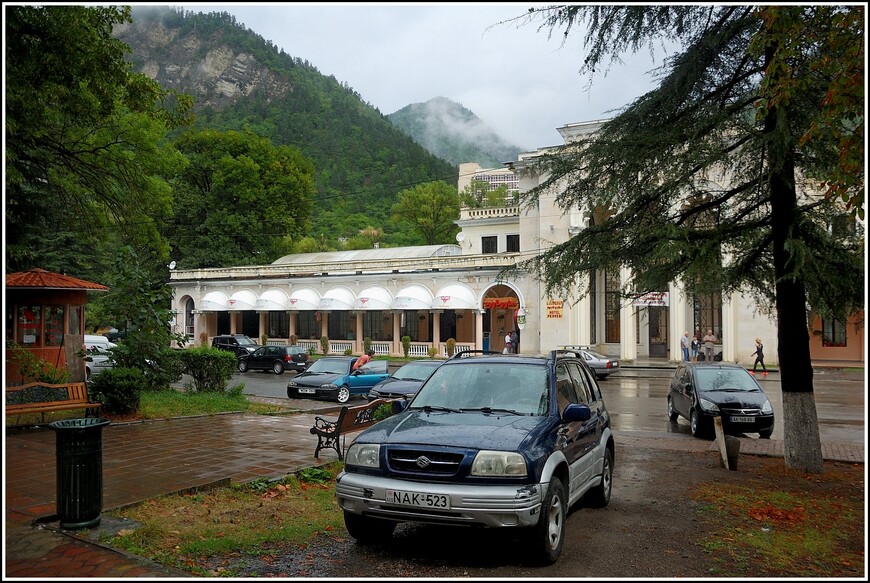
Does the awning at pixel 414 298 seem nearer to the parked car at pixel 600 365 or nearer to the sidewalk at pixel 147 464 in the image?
the parked car at pixel 600 365

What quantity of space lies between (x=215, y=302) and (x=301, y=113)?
60.5 meters

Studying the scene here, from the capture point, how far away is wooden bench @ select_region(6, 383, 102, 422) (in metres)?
11.8

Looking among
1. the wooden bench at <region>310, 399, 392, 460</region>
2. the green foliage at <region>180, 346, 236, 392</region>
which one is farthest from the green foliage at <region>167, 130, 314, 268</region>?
the wooden bench at <region>310, 399, 392, 460</region>

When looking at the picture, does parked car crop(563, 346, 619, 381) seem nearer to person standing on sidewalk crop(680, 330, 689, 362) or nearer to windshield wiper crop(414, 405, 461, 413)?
person standing on sidewalk crop(680, 330, 689, 362)

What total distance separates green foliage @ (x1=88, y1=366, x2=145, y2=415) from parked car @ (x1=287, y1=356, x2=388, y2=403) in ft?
25.2

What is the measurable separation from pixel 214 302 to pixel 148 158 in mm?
29893

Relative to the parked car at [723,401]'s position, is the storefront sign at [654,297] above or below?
above

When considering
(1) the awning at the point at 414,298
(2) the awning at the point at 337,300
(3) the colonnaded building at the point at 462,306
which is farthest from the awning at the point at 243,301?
(1) the awning at the point at 414,298

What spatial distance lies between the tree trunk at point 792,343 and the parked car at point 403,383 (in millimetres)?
8110

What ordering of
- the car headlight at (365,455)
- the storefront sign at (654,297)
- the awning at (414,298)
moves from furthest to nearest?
the awning at (414,298), the storefront sign at (654,297), the car headlight at (365,455)

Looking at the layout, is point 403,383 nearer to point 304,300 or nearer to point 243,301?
point 304,300

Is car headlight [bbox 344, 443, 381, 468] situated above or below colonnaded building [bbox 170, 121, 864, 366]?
below

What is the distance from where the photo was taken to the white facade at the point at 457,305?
123ft

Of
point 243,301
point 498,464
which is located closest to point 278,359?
point 243,301
